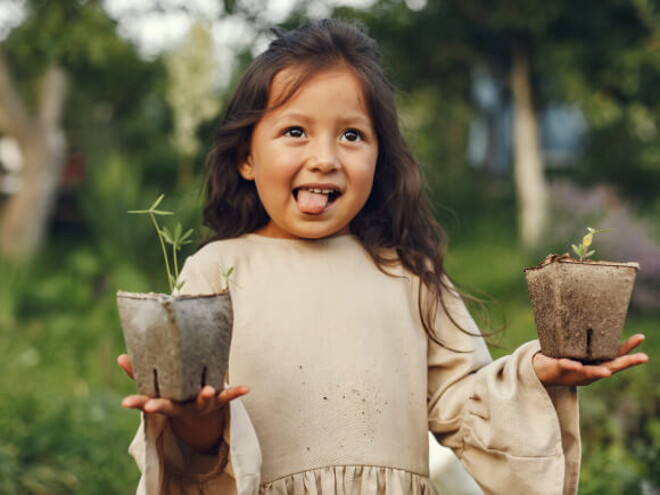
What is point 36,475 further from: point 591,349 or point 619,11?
point 619,11

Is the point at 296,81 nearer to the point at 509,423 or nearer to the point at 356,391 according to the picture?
the point at 356,391

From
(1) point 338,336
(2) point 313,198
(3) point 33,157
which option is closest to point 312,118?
(2) point 313,198

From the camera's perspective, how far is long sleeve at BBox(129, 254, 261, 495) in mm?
1823

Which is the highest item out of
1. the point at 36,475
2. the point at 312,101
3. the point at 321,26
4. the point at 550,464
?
the point at 321,26

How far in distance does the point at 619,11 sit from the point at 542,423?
665 cm

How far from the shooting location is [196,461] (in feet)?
6.47

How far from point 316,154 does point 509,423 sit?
2.43 feet

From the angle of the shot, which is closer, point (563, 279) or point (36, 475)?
point (563, 279)

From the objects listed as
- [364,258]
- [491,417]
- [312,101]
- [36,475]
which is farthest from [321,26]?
[36,475]

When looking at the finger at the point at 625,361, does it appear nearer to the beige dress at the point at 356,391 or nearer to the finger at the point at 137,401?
the beige dress at the point at 356,391

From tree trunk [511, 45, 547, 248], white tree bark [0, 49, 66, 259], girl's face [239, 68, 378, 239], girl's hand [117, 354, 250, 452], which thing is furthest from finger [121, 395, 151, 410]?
tree trunk [511, 45, 547, 248]

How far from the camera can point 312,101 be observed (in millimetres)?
2109

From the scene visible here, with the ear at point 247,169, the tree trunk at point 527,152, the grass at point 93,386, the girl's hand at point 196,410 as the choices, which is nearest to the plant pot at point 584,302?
the girl's hand at point 196,410

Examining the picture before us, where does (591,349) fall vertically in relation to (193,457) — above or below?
above
